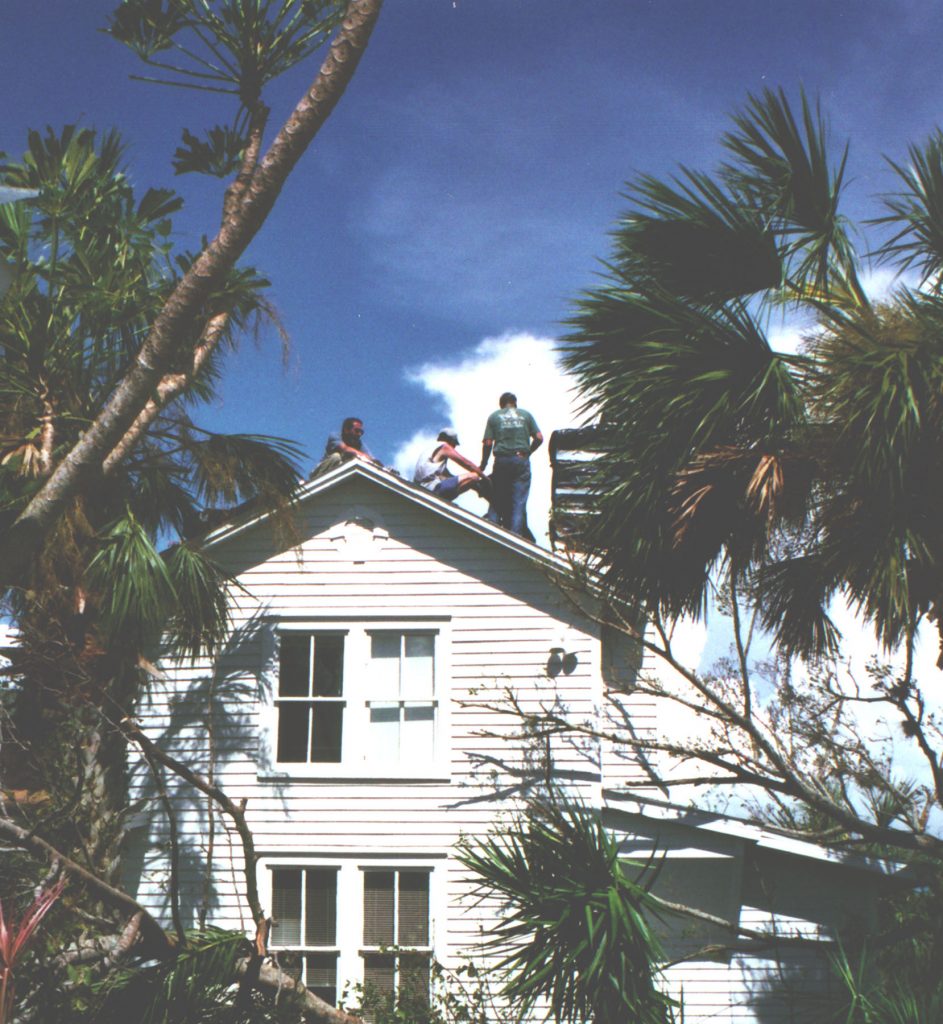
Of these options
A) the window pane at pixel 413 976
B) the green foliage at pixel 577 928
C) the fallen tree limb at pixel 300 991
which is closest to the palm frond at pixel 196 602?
the window pane at pixel 413 976

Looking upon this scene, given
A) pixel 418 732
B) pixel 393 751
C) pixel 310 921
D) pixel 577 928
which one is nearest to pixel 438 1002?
pixel 310 921

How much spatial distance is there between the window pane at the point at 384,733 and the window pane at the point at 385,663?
0.20m

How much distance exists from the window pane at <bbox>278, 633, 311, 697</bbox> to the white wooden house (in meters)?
0.03

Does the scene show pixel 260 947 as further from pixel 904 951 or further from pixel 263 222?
pixel 904 951

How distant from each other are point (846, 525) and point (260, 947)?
504cm

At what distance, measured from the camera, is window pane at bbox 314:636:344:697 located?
49.1 feet

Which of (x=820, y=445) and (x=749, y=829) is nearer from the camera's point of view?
(x=820, y=445)

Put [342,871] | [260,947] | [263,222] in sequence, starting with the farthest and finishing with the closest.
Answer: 1. [342,871]
2. [260,947]
3. [263,222]

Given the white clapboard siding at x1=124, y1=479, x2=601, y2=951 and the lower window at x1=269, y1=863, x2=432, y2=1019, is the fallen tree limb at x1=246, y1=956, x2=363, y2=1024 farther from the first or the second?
the white clapboard siding at x1=124, y1=479, x2=601, y2=951

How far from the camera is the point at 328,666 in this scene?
15.1 metres

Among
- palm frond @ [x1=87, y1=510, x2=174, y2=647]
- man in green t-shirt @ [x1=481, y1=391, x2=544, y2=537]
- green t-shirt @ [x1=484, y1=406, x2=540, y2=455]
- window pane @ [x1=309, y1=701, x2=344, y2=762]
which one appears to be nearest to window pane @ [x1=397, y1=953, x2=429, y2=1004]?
window pane @ [x1=309, y1=701, x2=344, y2=762]

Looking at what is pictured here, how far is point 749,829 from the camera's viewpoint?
42.8ft

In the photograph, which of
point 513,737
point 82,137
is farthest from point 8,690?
point 82,137

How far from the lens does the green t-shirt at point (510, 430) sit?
1580 cm
